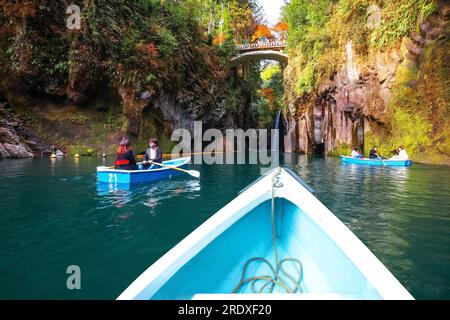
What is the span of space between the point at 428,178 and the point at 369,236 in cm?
762

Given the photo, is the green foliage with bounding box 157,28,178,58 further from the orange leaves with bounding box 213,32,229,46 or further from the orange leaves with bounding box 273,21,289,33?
the orange leaves with bounding box 273,21,289,33

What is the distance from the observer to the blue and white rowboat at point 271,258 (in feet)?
6.19

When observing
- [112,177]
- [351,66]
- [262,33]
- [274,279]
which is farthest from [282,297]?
[262,33]

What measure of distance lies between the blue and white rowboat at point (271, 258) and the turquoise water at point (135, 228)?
103 cm

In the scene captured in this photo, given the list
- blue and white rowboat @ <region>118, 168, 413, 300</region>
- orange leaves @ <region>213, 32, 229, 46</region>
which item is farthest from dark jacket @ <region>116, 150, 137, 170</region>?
orange leaves @ <region>213, 32, 229, 46</region>

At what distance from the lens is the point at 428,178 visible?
996 centimetres

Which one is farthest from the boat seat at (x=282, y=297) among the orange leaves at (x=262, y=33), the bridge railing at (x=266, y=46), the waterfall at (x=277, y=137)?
the orange leaves at (x=262, y=33)

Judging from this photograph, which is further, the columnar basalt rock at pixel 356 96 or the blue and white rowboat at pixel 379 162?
the columnar basalt rock at pixel 356 96

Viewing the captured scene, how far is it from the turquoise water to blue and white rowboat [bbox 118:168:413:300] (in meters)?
1.03

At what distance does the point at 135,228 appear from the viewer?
455 cm

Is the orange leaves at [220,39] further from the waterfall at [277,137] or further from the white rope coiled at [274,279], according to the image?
the white rope coiled at [274,279]

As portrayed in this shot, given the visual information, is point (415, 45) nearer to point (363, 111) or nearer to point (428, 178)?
point (363, 111)
